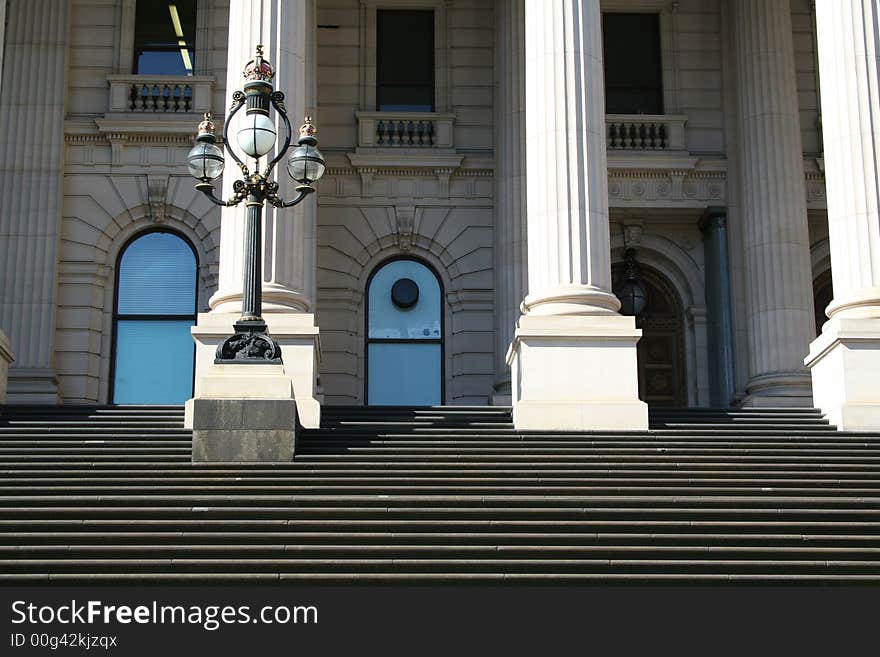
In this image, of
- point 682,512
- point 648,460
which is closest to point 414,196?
point 648,460

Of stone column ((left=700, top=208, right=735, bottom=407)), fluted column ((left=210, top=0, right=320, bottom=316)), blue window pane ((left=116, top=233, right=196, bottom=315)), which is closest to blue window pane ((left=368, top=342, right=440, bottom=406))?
blue window pane ((left=116, top=233, right=196, bottom=315))

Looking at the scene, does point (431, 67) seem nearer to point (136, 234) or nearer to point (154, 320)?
point (136, 234)

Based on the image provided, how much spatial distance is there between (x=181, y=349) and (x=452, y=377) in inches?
191

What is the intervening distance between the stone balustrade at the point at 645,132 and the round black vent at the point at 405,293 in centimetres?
451

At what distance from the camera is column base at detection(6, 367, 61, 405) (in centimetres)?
2473

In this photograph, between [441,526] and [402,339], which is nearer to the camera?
[441,526]

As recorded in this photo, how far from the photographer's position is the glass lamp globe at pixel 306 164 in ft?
57.2

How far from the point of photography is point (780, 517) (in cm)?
1545

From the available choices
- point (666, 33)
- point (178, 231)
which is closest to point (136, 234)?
point (178, 231)

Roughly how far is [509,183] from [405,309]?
3.06 meters

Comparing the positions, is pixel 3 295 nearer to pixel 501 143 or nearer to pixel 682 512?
pixel 501 143

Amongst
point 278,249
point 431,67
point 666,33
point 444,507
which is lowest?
point 444,507

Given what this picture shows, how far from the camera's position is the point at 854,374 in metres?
19.2
